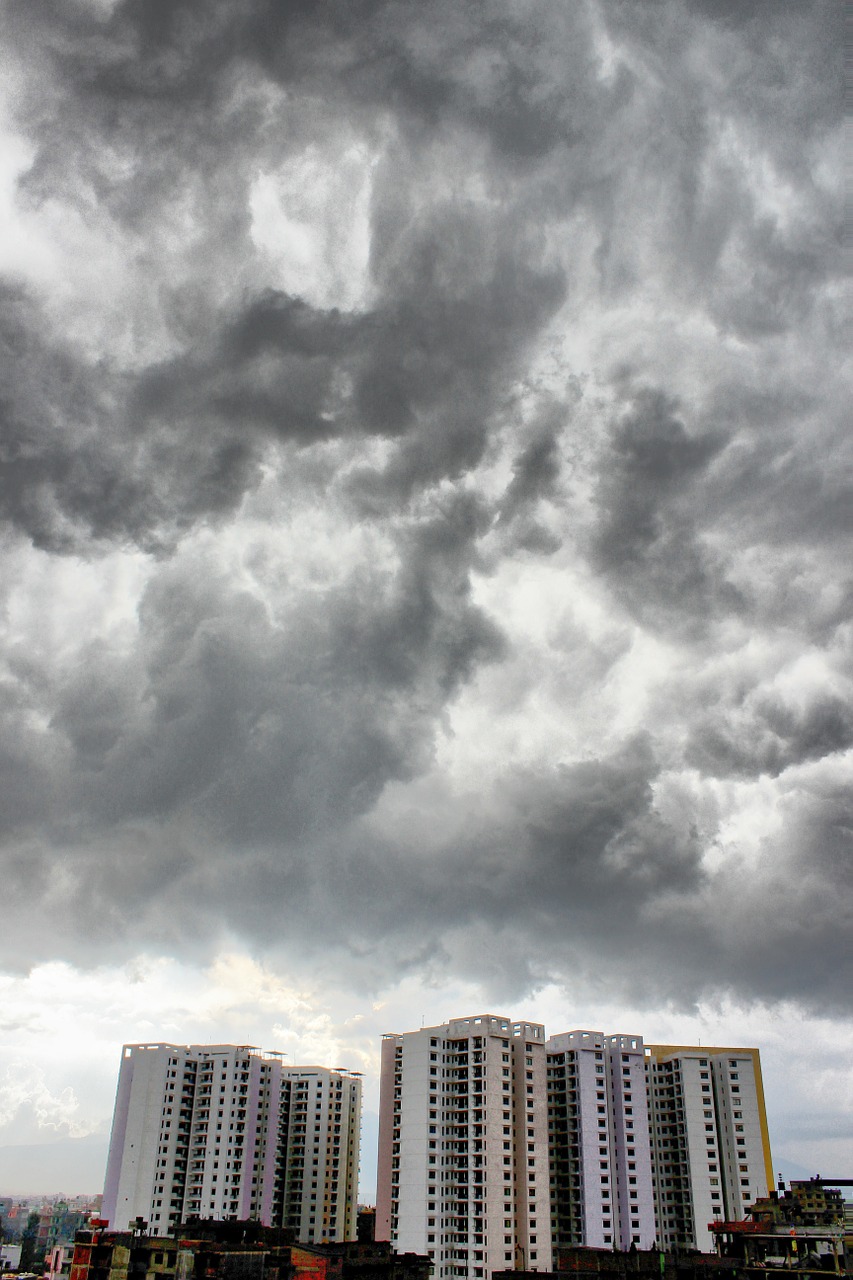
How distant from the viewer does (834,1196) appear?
3937 inches

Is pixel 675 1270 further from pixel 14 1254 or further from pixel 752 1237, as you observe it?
pixel 14 1254

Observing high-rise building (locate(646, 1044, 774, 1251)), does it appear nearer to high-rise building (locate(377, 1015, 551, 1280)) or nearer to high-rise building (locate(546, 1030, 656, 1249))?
high-rise building (locate(546, 1030, 656, 1249))

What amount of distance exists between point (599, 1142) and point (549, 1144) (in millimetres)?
5693

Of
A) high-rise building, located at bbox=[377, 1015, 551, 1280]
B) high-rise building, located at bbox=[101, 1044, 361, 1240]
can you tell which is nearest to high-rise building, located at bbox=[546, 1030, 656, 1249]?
high-rise building, located at bbox=[377, 1015, 551, 1280]

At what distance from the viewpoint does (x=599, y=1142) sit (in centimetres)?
9644

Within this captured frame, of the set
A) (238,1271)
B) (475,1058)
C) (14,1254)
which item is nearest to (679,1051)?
(475,1058)

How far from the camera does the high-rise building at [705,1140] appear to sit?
98.7m

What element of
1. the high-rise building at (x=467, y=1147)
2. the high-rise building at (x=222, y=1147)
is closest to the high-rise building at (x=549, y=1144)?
the high-rise building at (x=467, y=1147)

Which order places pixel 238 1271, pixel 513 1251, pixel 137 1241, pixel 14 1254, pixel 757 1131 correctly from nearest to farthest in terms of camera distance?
pixel 238 1271
pixel 137 1241
pixel 513 1251
pixel 757 1131
pixel 14 1254

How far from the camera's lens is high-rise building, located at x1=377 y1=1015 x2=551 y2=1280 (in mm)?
87938

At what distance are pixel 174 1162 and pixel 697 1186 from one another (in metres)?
55.1

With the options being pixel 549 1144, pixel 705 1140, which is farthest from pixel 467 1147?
pixel 705 1140

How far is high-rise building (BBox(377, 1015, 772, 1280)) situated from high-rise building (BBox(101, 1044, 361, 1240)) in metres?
24.3

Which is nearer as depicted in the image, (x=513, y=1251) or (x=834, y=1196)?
(x=513, y=1251)
